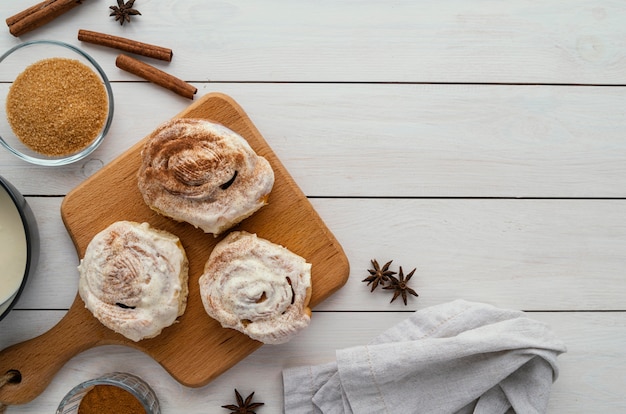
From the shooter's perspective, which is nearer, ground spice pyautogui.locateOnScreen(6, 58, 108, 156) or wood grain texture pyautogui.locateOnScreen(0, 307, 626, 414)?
ground spice pyautogui.locateOnScreen(6, 58, 108, 156)

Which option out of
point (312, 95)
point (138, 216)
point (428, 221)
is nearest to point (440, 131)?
point (428, 221)

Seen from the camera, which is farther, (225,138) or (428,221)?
(428,221)

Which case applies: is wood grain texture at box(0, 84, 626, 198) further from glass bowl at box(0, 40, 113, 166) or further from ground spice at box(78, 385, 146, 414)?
ground spice at box(78, 385, 146, 414)

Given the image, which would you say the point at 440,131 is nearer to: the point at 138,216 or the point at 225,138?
the point at 225,138

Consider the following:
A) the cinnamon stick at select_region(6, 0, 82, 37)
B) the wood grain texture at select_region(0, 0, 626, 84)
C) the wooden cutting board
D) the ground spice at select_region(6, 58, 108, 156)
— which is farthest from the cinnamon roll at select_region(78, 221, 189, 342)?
the cinnamon stick at select_region(6, 0, 82, 37)

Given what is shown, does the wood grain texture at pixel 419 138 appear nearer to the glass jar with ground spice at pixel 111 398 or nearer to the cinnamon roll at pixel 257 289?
the cinnamon roll at pixel 257 289

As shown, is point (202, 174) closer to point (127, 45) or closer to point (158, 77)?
point (158, 77)
